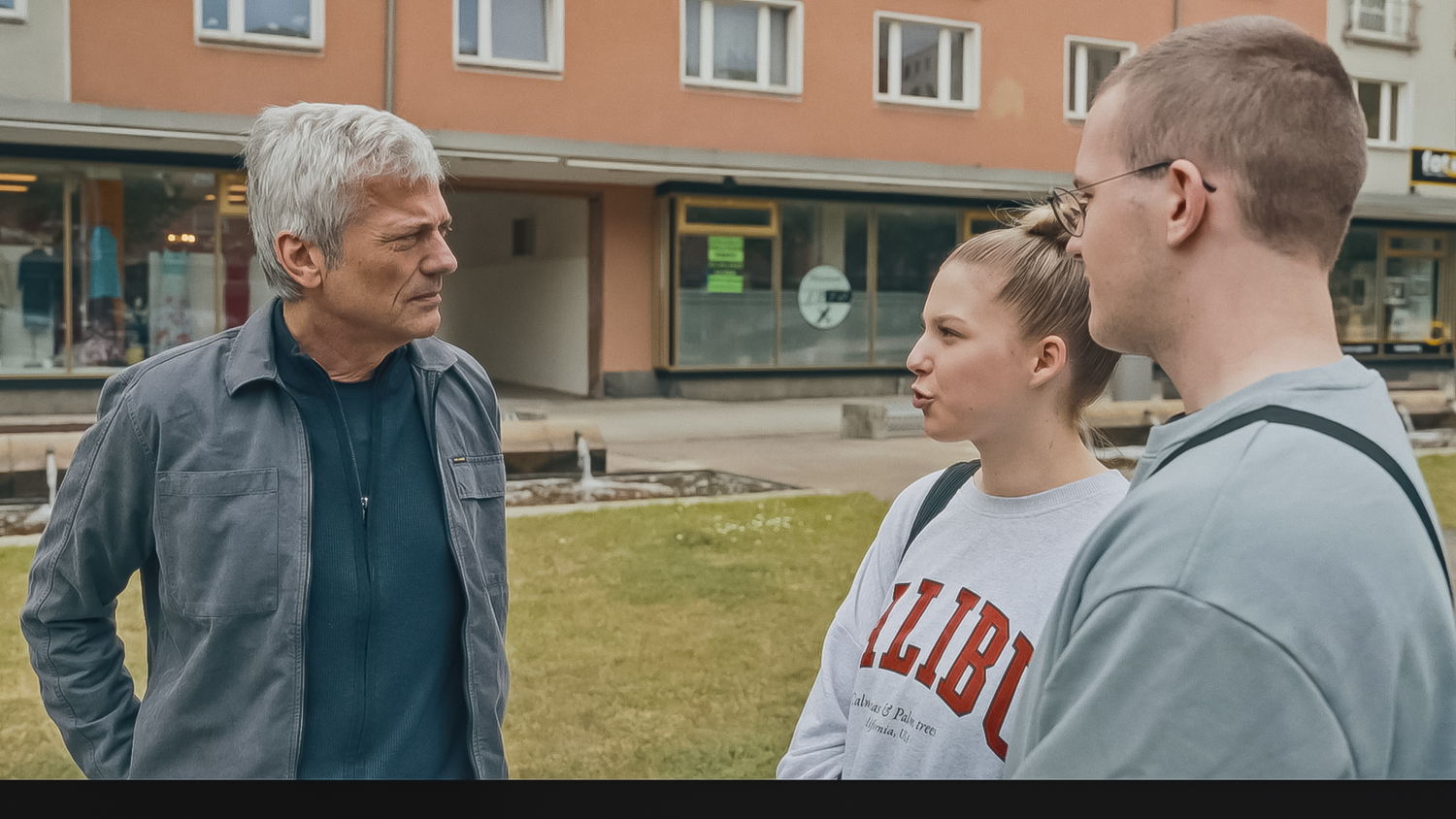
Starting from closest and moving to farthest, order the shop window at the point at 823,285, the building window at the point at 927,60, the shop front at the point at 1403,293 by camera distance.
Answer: the building window at the point at 927,60 < the shop window at the point at 823,285 < the shop front at the point at 1403,293

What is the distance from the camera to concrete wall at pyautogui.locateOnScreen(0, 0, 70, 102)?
1283 centimetres

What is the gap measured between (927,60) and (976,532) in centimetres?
1643

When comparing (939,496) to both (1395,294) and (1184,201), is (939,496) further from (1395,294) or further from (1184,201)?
(1395,294)

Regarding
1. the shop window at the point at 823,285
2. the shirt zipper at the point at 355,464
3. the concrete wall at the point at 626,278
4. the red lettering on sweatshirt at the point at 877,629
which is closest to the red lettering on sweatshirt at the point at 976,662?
the red lettering on sweatshirt at the point at 877,629

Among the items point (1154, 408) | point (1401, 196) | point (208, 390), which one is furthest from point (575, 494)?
point (1401, 196)

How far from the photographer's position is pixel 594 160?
1455 cm

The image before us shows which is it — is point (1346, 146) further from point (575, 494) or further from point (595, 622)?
point (575, 494)

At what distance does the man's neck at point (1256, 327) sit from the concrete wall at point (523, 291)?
52.0 ft

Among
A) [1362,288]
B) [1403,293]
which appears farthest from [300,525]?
[1403,293]

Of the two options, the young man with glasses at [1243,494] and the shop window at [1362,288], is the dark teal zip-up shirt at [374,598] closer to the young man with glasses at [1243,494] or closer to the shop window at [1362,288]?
the young man with glasses at [1243,494]

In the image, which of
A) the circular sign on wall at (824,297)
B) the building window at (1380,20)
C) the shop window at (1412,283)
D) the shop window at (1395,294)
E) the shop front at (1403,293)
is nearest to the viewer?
the building window at (1380,20)

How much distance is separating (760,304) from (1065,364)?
15.4m

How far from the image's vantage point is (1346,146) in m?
1.01

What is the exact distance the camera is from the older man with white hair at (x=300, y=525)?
169cm
